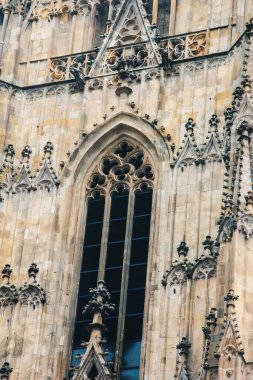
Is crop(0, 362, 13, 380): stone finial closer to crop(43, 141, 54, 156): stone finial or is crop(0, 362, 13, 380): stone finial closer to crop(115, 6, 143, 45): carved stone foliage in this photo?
crop(43, 141, 54, 156): stone finial

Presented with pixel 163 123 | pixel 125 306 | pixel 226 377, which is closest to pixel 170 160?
pixel 163 123

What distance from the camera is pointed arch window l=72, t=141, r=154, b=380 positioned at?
1202 inches

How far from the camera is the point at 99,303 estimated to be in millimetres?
30047

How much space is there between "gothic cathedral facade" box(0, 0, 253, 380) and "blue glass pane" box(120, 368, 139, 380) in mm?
42

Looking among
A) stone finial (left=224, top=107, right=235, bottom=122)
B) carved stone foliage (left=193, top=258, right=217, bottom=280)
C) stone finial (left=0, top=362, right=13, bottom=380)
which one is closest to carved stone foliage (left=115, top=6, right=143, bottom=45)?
stone finial (left=224, top=107, right=235, bottom=122)

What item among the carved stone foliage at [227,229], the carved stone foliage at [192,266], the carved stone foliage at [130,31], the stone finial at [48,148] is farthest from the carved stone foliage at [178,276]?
the carved stone foliage at [130,31]

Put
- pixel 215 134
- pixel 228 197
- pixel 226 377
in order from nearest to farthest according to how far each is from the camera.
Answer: pixel 226 377
pixel 228 197
pixel 215 134

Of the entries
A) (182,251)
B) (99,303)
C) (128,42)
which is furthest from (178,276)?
(128,42)

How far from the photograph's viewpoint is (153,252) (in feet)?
102

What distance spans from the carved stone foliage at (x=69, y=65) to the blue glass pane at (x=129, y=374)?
6.27 meters

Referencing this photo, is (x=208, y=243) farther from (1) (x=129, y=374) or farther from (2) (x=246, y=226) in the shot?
(1) (x=129, y=374)

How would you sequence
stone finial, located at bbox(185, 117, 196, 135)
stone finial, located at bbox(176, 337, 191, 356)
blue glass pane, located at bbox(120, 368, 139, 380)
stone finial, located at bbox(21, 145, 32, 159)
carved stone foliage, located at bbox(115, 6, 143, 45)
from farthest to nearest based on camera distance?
carved stone foliage, located at bbox(115, 6, 143, 45), stone finial, located at bbox(21, 145, 32, 159), stone finial, located at bbox(185, 117, 196, 135), blue glass pane, located at bbox(120, 368, 139, 380), stone finial, located at bbox(176, 337, 191, 356)

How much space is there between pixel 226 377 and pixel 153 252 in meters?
4.62

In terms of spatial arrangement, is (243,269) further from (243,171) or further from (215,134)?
(215,134)
